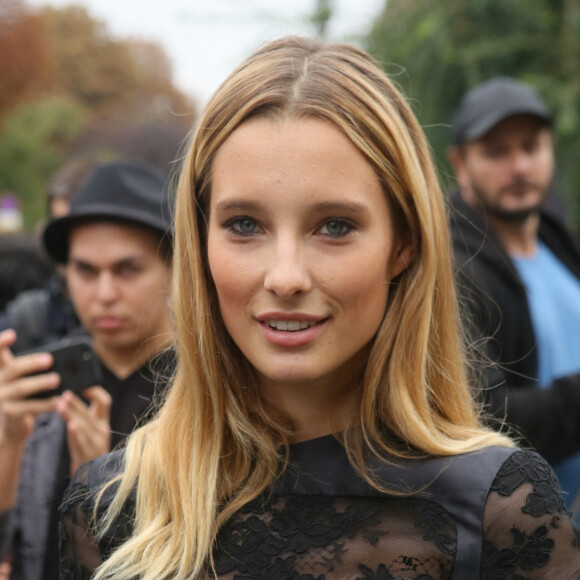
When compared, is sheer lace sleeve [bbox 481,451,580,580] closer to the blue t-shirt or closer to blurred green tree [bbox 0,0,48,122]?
the blue t-shirt

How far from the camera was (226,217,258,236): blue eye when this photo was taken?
196 cm

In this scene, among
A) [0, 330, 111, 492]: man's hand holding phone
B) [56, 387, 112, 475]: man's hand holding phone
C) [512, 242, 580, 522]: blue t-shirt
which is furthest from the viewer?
[512, 242, 580, 522]: blue t-shirt

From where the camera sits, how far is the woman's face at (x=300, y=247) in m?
1.89

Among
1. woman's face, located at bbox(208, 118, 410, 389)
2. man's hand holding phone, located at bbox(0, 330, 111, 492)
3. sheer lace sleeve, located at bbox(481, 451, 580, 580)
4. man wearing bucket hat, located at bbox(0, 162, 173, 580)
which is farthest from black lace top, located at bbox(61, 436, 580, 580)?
man's hand holding phone, located at bbox(0, 330, 111, 492)

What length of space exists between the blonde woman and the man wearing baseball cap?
85cm

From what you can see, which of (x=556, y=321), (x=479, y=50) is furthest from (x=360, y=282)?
(x=479, y=50)

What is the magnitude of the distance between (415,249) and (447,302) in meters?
0.16

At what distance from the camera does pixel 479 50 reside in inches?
187

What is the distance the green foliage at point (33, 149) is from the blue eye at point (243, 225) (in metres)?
13.6

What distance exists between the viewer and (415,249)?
207cm

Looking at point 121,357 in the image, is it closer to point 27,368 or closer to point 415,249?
point 27,368

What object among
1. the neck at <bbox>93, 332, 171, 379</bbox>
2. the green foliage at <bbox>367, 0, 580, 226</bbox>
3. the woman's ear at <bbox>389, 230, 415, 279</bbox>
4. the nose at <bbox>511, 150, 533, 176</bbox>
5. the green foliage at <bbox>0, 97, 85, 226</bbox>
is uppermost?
the green foliage at <bbox>0, 97, 85, 226</bbox>

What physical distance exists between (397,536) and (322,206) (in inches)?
26.4

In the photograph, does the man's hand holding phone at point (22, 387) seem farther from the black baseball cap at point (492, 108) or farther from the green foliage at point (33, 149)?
the green foliage at point (33, 149)
